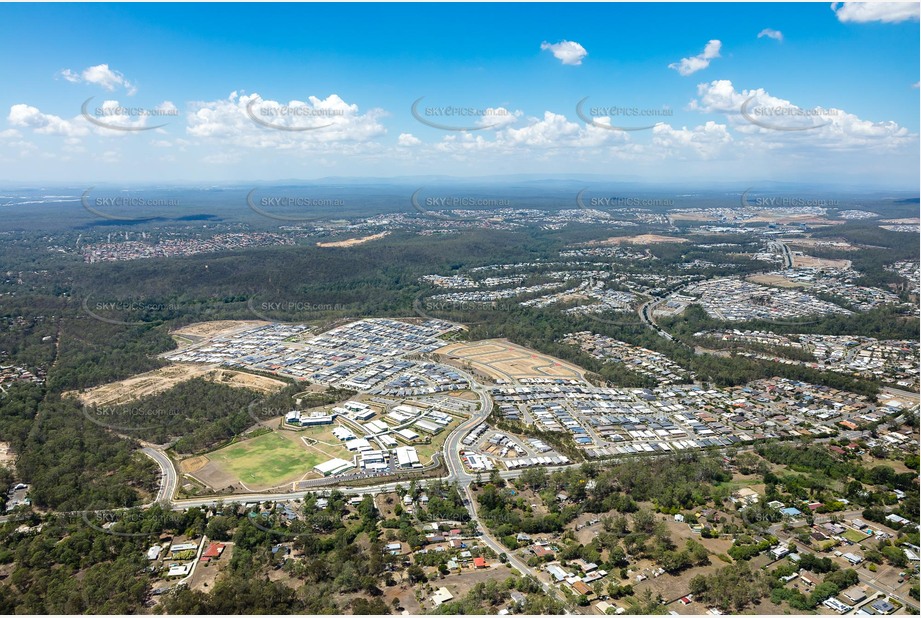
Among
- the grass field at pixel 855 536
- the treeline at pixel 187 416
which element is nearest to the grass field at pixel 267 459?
the treeline at pixel 187 416

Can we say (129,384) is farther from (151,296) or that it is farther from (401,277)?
(401,277)

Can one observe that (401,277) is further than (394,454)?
Yes

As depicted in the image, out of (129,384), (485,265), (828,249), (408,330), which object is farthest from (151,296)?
(828,249)

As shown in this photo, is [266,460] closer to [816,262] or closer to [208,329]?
[208,329]

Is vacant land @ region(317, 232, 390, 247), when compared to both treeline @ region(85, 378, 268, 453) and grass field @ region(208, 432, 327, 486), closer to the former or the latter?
treeline @ region(85, 378, 268, 453)

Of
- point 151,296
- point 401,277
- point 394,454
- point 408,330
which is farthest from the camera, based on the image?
point 401,277

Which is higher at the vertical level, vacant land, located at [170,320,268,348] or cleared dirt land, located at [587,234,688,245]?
cleared dirt land, located at [587,234,688,245]

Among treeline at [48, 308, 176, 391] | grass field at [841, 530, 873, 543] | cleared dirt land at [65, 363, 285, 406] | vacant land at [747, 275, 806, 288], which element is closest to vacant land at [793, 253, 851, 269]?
vacant land at [747, 275, 806, 288]
